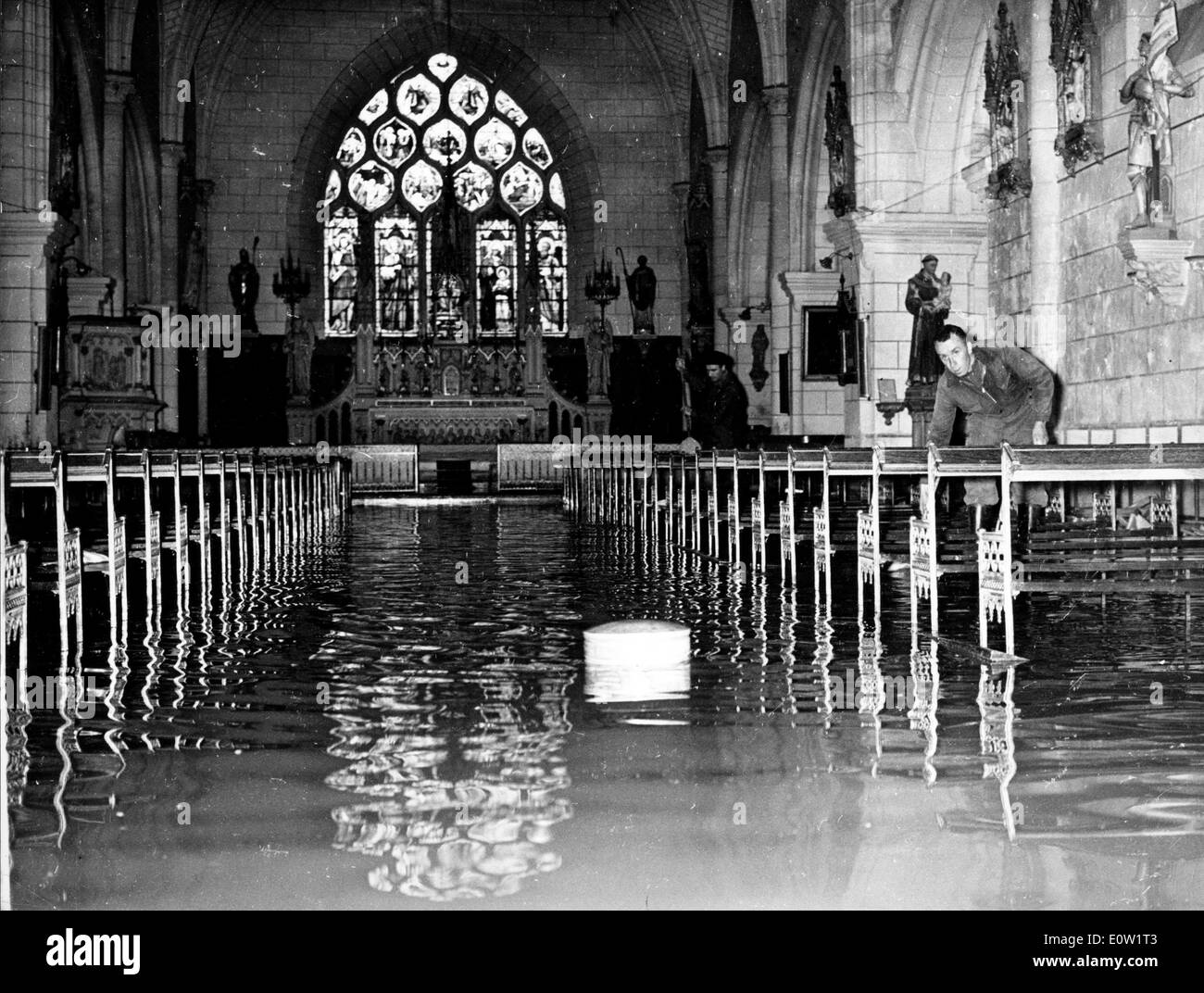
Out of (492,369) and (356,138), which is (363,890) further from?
(356,138)

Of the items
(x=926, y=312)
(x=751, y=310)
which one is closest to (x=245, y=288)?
(x=751, y=310)

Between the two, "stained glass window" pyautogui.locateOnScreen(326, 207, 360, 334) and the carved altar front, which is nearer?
the carved altar front

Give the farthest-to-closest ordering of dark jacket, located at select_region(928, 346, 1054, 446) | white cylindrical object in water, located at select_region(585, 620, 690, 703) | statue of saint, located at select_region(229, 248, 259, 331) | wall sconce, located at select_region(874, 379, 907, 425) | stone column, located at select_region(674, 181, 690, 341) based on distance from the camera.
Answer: stone column, located at select_region(674, 181, 690, 341) → statue of saint, located at select_region(229, 248, 259, 331) → wall sconce, located at select_region(874, 379, 907, 425) → dark jacket, located at select_region(928, 346, 1054, 446) → white cylindrical object in water, located at select_region(585, 620, 690, 703)

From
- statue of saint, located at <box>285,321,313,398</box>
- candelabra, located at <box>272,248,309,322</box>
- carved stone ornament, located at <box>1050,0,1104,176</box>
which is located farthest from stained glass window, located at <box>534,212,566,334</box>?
carved stone ornament, located at <box>1050,0,1104,176</box>

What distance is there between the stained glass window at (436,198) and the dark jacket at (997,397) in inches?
947

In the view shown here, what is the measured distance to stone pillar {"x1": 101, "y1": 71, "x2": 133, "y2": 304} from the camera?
2305cm

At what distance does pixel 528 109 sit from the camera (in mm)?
33031

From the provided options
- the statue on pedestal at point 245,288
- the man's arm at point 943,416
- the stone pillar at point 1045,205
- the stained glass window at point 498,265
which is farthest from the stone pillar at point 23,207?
the stained glass window at point 498,265

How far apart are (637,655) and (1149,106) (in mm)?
6110

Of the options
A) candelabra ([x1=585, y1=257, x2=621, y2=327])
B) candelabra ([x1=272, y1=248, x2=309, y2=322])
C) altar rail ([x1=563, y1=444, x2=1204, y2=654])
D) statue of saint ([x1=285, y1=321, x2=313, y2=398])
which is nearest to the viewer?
altar rail ([x1=563, y1=444, x2=1204, y2=654])

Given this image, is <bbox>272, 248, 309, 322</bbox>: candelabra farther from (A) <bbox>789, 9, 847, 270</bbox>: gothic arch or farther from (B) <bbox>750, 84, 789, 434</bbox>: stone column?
(A) <bbox>789, 9, 847, 270</bbox>: gothic arch

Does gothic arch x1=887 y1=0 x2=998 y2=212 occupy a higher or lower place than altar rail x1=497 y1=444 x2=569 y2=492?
higher

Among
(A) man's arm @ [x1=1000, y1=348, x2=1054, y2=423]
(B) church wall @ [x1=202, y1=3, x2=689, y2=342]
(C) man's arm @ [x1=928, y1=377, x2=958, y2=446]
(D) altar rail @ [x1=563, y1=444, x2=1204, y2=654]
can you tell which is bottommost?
(D) altar rail @ [x1=563, y1=444, x2=1204, y2=654]

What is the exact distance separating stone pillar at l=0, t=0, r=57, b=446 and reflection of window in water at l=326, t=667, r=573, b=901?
12.0m
